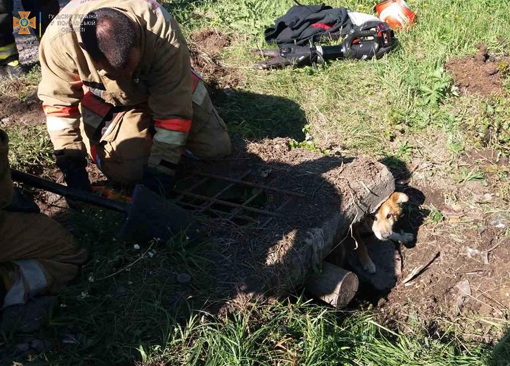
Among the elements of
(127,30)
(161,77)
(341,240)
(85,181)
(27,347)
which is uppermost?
(127,30)

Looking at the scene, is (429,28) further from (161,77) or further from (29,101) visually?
(29,101)

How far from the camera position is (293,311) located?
314 centimetres

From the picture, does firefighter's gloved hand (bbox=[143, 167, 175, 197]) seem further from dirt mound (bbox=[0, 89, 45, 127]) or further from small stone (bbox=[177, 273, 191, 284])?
dirt mound (bbox=[0, 89, 45, 127])

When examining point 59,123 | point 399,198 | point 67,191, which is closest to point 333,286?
point 399,198

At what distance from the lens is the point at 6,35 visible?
16.9 feet

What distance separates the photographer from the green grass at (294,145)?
2852 millimetres

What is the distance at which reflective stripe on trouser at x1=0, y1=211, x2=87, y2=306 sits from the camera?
9.43 ft

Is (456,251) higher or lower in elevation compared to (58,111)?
lower

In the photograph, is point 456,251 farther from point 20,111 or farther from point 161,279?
point 20,111

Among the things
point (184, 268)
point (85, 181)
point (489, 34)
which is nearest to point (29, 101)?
point (85, 181)

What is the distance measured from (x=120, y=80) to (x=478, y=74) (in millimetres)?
3623

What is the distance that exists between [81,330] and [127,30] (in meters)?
1.67

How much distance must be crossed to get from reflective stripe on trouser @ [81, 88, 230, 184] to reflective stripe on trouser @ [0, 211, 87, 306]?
1.01 metres

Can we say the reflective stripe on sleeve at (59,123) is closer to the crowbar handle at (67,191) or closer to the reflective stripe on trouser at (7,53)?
the crowbar handle at (67,191)
